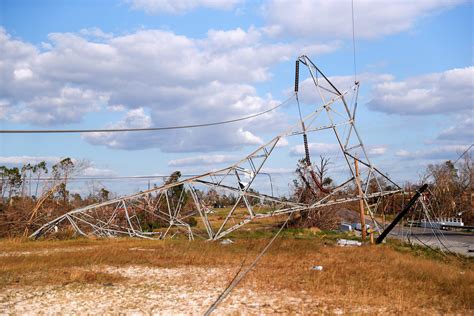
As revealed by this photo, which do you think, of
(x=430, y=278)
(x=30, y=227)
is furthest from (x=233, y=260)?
(x=30, y=227)

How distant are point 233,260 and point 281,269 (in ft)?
8.57

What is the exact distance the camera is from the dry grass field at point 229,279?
922cm

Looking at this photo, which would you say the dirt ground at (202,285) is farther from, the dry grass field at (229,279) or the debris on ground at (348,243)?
the debris on ground at (348,243)

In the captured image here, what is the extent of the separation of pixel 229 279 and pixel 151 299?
2.82m

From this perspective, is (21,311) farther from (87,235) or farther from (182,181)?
(87,235)

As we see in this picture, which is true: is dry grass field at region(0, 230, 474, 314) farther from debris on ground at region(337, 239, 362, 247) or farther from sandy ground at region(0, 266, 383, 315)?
debris on ground at region(337, 239, 362, 247)

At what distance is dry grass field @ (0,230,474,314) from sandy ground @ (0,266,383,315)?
0.02 meters

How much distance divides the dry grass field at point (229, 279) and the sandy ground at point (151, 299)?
2 centimetres

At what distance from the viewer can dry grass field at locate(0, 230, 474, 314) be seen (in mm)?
9219

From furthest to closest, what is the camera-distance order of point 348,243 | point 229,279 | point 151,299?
point 348,243, point 229,279, point 151,299

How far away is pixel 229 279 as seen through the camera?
1216 centimetres

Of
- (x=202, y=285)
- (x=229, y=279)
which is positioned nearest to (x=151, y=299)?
(x=202, y=285)

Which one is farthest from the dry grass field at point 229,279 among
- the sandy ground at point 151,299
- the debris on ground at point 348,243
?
the debris on ground at point 348,243

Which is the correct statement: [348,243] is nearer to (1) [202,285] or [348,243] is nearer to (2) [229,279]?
(2) [229,279]
